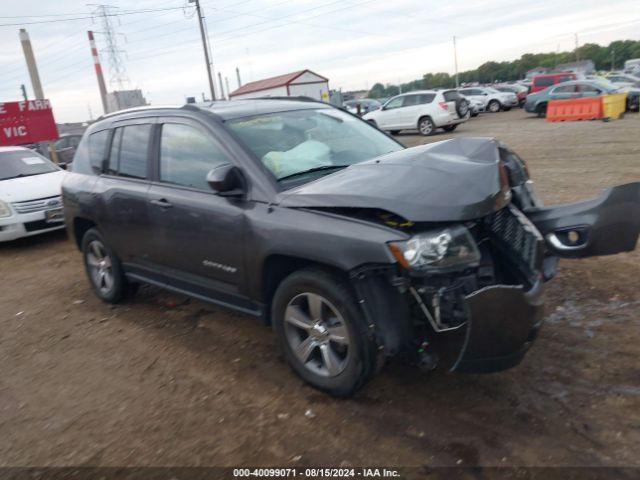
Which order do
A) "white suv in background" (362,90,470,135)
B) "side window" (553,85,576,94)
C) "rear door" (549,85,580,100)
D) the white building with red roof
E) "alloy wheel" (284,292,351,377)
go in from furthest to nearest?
the white building with red roof
"side window" (553,85,576,94)
"rear door" (549,85,580,100)
"white suv in background" (362,90,470,135)
"alloy wheel" (284,292,351,377)

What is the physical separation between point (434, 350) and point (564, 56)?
121285mm

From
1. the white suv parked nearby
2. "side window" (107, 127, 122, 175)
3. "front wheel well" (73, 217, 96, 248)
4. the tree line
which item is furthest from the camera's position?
the tree line

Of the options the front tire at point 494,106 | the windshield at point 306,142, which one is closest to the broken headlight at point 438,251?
the windshield at point 306,142

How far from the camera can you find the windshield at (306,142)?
3.65 metres

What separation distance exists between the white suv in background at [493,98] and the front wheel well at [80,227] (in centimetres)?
2774

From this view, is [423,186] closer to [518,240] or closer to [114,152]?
[518,240]

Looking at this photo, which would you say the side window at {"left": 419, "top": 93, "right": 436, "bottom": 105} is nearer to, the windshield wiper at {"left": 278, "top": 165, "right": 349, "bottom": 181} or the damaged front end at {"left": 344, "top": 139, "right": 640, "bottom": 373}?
the windshield wiper at {"left": 278, "top": 165, "right": 349, "bottom": 181}

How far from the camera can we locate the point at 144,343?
14.5ft

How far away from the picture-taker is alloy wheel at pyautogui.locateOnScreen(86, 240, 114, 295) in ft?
17.1

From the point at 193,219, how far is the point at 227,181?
2.01ft

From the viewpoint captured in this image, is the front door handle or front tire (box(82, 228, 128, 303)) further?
front tire (box(82, 228, 128, 303))

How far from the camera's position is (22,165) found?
9320 millimetres

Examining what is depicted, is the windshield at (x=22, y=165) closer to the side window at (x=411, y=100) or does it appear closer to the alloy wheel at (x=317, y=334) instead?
the alloy wheel at (x=317, y=334)

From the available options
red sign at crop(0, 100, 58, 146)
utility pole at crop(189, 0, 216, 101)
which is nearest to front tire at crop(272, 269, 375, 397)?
red sign at crop(0, 100, 58, 146)
